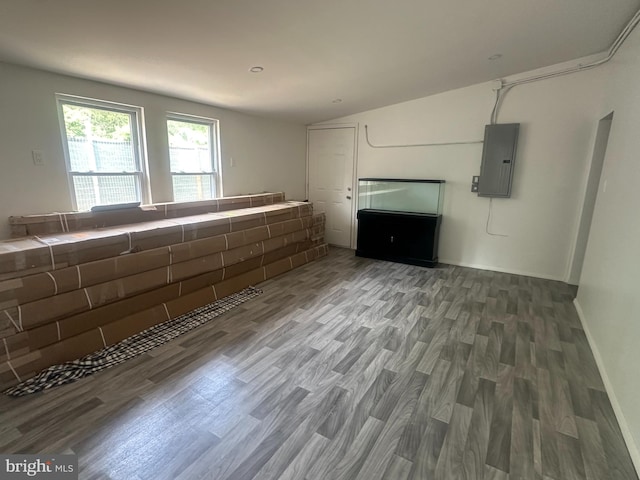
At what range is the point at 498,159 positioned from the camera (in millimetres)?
3990

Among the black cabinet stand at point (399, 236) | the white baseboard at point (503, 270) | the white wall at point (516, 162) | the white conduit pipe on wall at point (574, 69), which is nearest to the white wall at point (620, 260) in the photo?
the white conduit pipe on wall at point (574, 69)

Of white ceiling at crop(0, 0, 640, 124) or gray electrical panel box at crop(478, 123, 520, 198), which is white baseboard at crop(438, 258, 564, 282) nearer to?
gray electrical panel box at crop(478, 123, 520, 198)

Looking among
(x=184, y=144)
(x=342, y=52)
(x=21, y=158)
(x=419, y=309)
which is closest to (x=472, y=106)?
(x=342, y=52)

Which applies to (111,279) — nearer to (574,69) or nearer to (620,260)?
(620,260)

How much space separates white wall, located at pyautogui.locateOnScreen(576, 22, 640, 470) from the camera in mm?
1716

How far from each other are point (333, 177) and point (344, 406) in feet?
13.8

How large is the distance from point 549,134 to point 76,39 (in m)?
4.68

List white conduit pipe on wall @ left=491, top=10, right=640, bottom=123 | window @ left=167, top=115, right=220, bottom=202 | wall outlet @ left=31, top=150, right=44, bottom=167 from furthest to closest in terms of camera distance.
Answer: window @ left=167, top=115, right=220, bottom=202, white conduit pipe on wall @ left=491, top=10, right=640, bottom=123, wall outlet @ left=31, top=150, right=44, bottom=167

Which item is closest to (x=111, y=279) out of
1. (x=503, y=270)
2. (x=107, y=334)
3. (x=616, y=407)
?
(x=107, y=334)

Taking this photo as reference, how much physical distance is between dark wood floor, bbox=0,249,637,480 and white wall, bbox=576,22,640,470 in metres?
0.15

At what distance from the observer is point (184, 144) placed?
369 centimetres

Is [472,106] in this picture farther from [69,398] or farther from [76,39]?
[69,398]

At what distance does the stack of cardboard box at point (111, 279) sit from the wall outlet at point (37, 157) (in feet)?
1.95

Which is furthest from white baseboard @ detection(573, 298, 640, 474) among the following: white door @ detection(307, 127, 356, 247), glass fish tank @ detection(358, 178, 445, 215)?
white door @ detection(307, 127, 356, 247)
